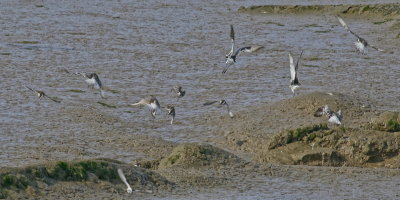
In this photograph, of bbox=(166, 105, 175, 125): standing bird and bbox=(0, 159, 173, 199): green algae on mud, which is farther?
bbox=(166, 105, 175, 125): standing bird

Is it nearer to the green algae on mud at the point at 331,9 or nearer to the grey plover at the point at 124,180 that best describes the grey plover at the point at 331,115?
the grey plover at the point at 124,180

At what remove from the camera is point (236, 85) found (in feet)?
51.8

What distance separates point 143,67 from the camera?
17328 millimetres

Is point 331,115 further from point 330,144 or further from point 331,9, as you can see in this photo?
point 331,9

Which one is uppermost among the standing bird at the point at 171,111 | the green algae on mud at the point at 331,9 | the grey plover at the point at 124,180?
the green algae on mud at the point at 331,9

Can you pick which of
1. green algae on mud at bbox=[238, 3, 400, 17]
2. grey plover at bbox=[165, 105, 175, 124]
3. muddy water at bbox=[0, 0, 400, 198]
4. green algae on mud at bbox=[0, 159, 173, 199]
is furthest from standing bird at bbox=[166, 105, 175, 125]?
green algae on mud at bbox=[238, 3, 400, 17]

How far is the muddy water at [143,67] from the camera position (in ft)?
41.0

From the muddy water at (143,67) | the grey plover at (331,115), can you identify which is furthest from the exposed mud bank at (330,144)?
the muddy water at (143,67)

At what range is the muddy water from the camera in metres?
12.5

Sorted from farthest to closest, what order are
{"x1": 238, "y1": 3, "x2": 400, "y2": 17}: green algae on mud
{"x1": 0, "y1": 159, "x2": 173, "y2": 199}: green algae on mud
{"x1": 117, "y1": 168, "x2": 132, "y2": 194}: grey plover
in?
{"x1": 238, "y1": 3, "x2": 400, "y2": 17}: green algae on mud → {"x1": 117, "y1": 168, "x2": 132, "y2": 194}: grey plover → {"x1": 0, "y1": 159, "x2": 173, "y2": 199}: green algae on mud

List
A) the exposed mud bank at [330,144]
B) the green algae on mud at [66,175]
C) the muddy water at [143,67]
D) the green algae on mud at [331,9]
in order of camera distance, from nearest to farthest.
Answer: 1. the green algae on mud at [66,175]
2. the exposed mud bank at [330,144]
3. the muddy water at [143,67]
4. the green algae on mud at [331,9]

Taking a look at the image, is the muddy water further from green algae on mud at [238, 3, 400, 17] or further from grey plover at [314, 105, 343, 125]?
grey plover at [314, 105, 343, 125]

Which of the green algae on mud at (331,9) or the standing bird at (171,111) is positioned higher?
the green algae on mud at (331,9)

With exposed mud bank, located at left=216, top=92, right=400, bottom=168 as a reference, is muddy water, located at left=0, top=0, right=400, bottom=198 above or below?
above
